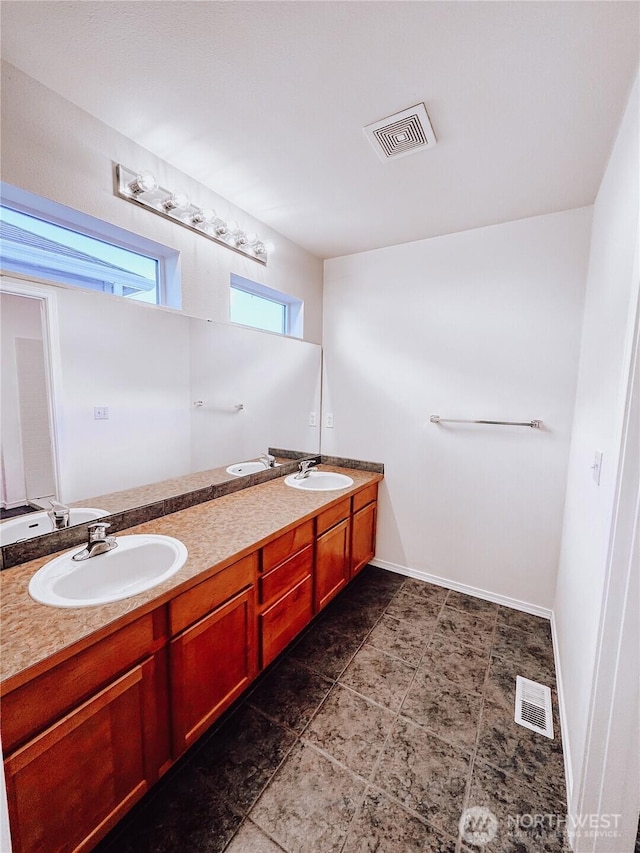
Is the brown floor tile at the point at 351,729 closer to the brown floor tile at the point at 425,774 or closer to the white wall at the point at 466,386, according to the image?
the brown floor tile at the point at 425,774

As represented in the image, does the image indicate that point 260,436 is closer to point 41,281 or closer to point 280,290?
point 280,290

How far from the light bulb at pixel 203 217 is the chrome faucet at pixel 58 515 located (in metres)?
1.42

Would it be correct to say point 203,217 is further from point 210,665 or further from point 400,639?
point 400,639

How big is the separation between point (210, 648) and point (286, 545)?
20.9 inches

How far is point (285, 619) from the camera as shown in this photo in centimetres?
180

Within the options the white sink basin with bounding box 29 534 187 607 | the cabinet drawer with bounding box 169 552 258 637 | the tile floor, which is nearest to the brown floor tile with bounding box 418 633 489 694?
the tile floor

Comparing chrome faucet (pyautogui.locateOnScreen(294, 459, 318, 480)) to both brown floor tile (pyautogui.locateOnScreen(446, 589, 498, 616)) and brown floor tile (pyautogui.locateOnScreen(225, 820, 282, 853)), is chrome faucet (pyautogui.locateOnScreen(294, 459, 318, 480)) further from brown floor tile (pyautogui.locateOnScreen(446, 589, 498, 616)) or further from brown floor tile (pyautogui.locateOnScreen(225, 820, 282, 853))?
brown floor tile (pyautogui.locateOnScreen(225, 820, 282, 853))

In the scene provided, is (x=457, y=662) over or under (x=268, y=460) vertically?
under

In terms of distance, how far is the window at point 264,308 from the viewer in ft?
7.22

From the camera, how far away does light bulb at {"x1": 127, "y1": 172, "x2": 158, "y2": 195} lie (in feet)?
4.88

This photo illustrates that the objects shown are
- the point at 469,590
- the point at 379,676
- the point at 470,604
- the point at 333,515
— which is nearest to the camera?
the point at 379,676

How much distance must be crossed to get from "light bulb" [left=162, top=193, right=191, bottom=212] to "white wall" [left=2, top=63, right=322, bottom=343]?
7 centimetres

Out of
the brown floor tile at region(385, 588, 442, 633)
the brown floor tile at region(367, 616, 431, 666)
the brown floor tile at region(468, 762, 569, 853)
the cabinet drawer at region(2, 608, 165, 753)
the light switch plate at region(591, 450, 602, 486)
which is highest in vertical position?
the light switch plate at region(591, 450, 602, 486)

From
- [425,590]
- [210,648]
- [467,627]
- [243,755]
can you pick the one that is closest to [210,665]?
[210,648]
